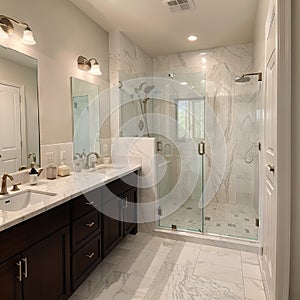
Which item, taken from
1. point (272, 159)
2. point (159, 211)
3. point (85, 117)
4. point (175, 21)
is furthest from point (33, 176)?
point (175, 21)

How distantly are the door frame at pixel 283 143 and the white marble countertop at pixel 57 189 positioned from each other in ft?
4.32

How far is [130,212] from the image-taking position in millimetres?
2771

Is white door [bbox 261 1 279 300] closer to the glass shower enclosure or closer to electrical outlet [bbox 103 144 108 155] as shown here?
the glass shower enclosure

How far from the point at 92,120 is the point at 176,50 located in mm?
2043

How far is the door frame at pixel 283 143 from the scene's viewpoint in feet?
4.17

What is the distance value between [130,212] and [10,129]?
4.99 feet

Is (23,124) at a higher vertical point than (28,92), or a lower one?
lower

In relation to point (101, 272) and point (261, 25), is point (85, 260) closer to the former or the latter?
point (101, 272)

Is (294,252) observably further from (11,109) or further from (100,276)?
(11,109)

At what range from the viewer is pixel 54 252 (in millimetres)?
1556

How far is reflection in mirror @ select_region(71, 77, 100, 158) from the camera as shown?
8.63 feet

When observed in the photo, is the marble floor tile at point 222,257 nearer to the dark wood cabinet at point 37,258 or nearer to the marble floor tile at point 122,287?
the marble floor tile at point 122,287

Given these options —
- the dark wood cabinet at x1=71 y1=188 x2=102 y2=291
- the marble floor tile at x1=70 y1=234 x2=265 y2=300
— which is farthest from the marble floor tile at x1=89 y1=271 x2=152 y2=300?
the dark wood cabinet at x1=71 y1=188 x2=102 y2=291

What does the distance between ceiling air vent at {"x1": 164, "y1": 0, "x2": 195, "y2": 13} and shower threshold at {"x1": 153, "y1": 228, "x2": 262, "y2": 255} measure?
2.53 meters
